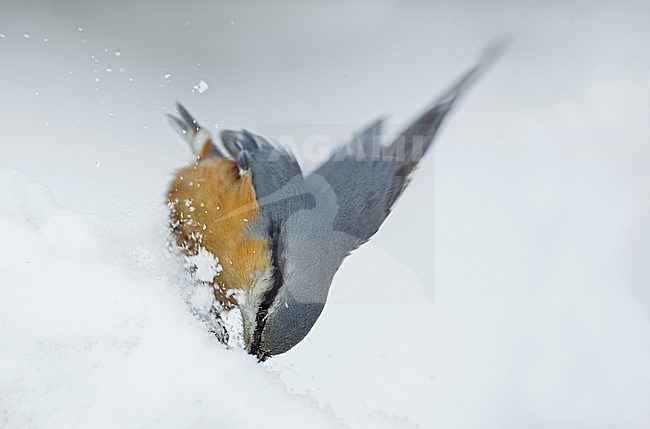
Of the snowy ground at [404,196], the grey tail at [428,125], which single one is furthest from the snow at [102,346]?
the grey tail at [428,125]

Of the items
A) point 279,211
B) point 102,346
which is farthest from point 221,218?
point 102,346

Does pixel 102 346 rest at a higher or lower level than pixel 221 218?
lower

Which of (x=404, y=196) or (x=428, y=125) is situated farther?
(x=404, y=196)

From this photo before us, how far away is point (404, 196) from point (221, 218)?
430mm

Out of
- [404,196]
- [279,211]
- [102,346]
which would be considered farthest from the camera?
[404,196]

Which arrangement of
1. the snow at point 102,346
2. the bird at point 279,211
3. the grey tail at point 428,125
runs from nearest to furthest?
the snow at point 102,346 → the bird at point 279,211 → the grey tail at point 428,125

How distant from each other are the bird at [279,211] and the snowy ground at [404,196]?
0.16 ft

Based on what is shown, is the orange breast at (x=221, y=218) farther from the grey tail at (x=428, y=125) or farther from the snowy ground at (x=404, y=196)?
the grey tail at (x=428, y=125)

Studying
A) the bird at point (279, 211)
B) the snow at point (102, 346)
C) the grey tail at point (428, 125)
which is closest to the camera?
the snow at point (102, 346)

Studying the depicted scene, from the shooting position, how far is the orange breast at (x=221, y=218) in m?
1.23

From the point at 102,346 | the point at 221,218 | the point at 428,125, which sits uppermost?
the point at 428,125

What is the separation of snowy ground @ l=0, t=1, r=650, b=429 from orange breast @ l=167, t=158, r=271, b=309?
52 millimetres

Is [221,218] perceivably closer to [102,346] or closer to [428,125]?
[102,346]

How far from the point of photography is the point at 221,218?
1284 mm
